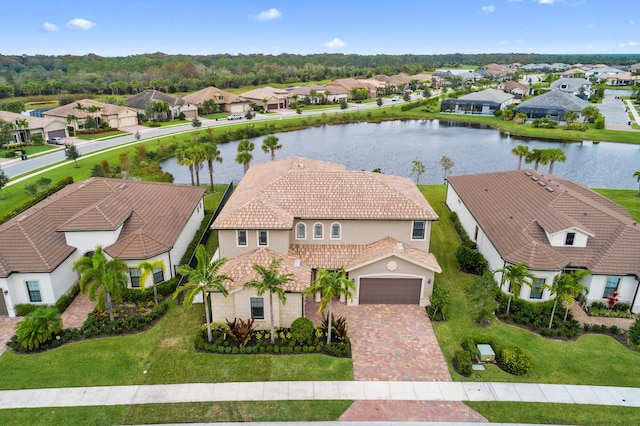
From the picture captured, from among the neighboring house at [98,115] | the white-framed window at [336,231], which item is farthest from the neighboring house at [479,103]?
the white-framed window at [336,231]

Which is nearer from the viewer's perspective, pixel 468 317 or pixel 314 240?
pixel 468 317

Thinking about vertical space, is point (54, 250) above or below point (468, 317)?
above

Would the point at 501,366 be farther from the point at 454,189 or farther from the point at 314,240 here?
the point at 454,189

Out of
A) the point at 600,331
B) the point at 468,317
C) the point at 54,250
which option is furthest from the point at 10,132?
the point at 600,331

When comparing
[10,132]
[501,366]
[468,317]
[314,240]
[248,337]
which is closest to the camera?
[501,366]

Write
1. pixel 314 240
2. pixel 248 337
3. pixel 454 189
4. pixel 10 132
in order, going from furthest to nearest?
pixel 10 132 < pixel 454 189 < pixel 314 240 < pixel 248 337

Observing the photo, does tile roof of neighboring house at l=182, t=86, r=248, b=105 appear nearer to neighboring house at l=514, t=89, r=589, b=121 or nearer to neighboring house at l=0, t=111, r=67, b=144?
neighboring house at l=0, t=111, r=67, b=144

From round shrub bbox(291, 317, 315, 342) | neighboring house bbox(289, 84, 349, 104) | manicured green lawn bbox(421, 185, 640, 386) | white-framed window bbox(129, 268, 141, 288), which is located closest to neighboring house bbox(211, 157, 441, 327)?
round shrub bbox(291, 317, 315, 342)
